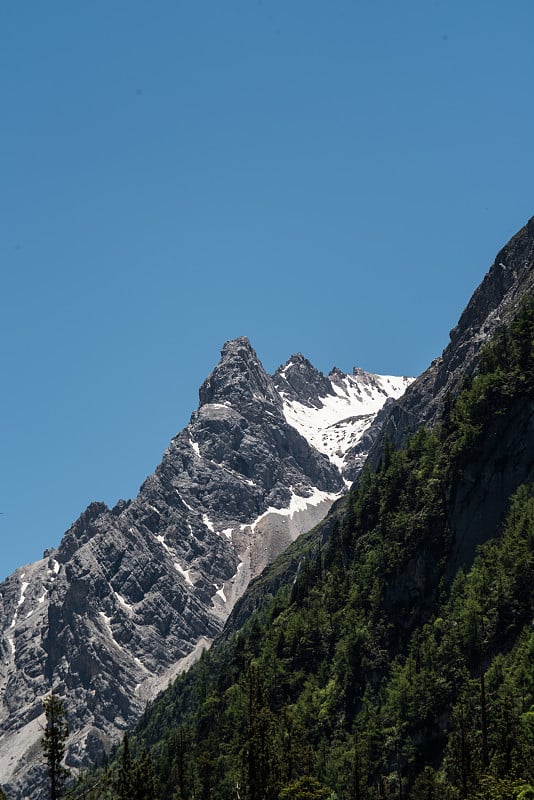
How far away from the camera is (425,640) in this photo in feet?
522

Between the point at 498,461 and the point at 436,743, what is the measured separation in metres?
50.7

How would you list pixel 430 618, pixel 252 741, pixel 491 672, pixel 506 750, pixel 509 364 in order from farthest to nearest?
pixel 509 364 → pixel 430 618 → pixel 491 672 → pixel 506 750 → pixel 252 741

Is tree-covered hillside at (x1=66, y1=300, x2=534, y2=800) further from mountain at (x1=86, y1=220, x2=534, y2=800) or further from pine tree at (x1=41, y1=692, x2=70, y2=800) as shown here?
pine tree at (x1=41, y1=692, x2=70, y2=800)

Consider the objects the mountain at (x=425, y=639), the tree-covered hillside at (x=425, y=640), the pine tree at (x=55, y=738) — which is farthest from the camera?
the mountain at (x=425, y=639)

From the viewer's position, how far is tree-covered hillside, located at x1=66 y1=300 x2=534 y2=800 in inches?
5054

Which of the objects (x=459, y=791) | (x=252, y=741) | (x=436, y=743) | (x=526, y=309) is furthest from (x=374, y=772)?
(x=526, y=309)

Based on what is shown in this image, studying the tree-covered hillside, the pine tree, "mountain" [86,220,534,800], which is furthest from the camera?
"mountain" [86,220,534,800]

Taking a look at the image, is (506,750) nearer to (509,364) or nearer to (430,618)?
(430,618)

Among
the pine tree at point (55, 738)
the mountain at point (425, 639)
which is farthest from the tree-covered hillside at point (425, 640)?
the pine tree at point (55, 738)

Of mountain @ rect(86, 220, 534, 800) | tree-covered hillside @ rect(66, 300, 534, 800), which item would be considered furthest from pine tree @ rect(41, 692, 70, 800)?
mountain @ rect(86, 220, 534, 800)

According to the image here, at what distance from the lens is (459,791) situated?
306 ft

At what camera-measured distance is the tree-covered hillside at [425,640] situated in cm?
12838

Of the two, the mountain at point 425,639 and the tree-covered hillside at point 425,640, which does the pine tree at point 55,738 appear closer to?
the tree-covered hillside at point 425,640

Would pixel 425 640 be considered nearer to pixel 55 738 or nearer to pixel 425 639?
pixel 425 639
